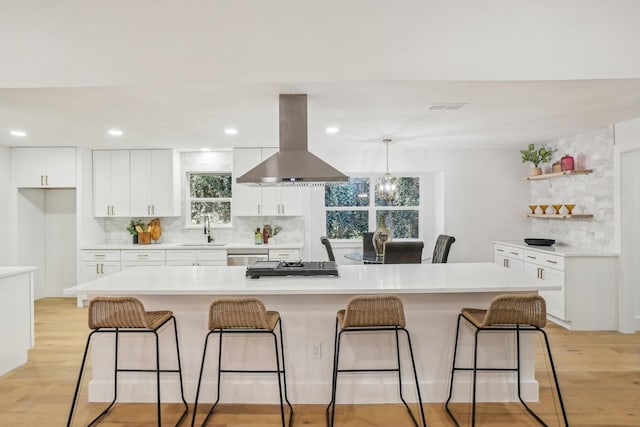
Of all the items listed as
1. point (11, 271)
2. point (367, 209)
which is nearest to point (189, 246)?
point (11, 271)

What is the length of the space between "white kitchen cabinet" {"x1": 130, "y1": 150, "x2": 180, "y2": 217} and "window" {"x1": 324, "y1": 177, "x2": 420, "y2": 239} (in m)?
2.41

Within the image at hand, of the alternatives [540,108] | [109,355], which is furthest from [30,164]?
[540,108]

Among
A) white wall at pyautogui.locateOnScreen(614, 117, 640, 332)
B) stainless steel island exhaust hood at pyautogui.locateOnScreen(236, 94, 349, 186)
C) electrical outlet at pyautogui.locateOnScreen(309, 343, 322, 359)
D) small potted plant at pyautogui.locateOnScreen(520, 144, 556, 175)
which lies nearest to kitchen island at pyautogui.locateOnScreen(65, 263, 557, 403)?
electrical outlet at pyautogui.locateOnScreen(309, 343, 322, 359)

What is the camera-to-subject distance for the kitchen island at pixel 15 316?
327 cm

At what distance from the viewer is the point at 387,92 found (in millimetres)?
3068

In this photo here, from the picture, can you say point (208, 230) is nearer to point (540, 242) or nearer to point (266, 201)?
point (266, 201)

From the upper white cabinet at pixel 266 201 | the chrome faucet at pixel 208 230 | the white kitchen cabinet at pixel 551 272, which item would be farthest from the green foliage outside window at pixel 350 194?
the white kitchen cabinet at pixel 551 272

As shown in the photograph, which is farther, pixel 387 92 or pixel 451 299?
pixel 387 92

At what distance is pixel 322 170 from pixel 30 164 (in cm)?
472

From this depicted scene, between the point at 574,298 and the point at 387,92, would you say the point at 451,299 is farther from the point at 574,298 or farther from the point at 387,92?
the point at 574,298

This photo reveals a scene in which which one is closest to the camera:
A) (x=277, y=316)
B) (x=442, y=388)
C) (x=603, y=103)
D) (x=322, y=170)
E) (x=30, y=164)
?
(x=277, y=316)

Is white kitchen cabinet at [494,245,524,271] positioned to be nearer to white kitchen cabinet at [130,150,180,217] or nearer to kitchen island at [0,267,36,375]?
white kitchen cabinet at [130,150,180,217]

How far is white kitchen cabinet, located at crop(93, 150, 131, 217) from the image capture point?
18.8ft

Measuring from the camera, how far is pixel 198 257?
5.41 m
